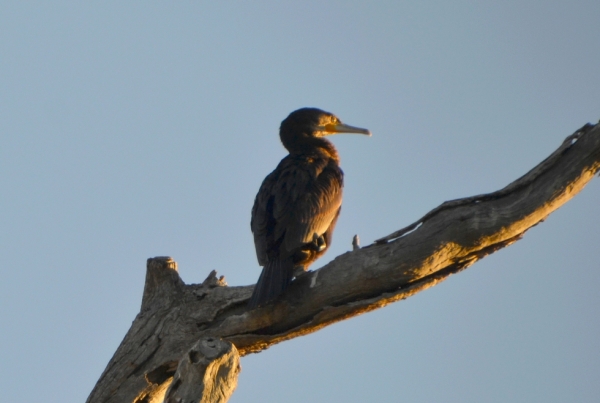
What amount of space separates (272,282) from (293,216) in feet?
2.64

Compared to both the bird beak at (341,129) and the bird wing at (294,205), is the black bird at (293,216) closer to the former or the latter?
the bird wing at (294,205)

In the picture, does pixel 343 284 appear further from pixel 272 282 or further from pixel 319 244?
pixel 319 244

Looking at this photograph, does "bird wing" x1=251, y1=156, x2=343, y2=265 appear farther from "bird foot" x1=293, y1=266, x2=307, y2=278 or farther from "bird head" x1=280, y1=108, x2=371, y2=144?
"bird head" x1=280, y1=108, x2=371, y2=144

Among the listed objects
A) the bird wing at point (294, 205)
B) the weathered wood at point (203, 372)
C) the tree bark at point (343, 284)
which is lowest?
the weathered wood at point (203, 372)

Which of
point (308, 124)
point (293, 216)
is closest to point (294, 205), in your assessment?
point (293, 216)

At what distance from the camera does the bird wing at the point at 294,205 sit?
6164mm

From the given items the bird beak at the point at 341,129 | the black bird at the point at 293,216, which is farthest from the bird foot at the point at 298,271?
the bird beak at the point at 341,129

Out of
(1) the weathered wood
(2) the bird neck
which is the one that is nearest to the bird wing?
(2) the bird neck

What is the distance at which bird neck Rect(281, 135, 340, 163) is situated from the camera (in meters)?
7.73

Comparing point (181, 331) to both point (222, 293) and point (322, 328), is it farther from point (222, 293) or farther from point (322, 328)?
point (322, 328)

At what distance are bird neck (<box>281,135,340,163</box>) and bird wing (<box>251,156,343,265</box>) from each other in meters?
0.66

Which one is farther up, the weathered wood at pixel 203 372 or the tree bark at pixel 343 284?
the tree bark at pixel 343 284

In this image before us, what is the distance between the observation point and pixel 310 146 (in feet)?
25.8

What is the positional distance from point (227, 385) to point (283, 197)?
2.29m
